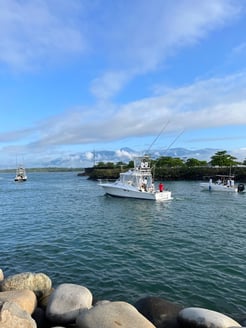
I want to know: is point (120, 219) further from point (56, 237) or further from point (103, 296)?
point (103, 296)

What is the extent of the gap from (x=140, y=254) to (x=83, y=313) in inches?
385

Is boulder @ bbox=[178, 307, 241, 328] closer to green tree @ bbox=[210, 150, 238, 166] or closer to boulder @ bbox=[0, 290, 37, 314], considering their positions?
boulder @ bbox=[0, 290, 37, 314]

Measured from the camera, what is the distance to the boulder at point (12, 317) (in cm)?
691

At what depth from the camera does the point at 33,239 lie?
22.0 meters

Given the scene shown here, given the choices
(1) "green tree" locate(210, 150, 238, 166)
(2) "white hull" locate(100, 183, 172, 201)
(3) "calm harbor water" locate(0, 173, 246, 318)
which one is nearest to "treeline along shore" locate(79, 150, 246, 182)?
(1) "green tree" locate(210, 150, 238, 166)

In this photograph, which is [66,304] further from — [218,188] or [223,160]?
[223,160]

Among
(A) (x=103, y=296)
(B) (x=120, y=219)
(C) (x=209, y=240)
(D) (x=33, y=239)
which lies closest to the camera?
(A) (x=103, y=296)

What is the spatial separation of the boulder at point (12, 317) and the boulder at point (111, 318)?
50.5 inches

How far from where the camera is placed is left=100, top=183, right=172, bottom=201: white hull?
147 feet

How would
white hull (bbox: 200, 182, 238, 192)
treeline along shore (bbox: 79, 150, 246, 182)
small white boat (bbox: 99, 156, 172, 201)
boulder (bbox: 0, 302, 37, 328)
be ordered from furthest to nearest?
treeline along shore (bbox: 79, 150, 246, 182) < white hull (bbox: 200, 182, 238, 192) < small white boat (bbox: 99, 156, 172, 201) < boulder (bbox: 0, 302, 37, 328)

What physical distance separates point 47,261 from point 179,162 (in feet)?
390

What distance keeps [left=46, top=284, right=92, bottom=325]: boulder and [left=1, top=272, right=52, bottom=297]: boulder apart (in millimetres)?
1502

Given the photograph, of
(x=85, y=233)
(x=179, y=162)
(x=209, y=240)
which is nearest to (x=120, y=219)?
(x=85, y=233)

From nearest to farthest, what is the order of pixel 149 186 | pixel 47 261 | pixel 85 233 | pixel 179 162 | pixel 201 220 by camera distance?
pixel 47 261 < pixel 85 233 < pixel 201 220 < pixel 149 186 < pixel 179 162
